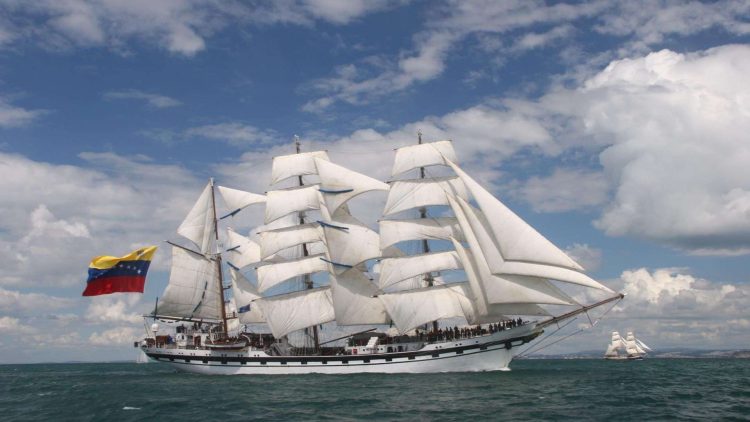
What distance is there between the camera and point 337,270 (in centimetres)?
6494

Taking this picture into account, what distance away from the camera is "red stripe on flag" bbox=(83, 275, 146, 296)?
62750 millimetres

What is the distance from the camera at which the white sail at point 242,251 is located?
3206 inches

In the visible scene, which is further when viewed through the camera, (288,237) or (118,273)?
(288,237)

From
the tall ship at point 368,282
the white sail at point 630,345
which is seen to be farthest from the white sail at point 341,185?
the white sail at point 630,345

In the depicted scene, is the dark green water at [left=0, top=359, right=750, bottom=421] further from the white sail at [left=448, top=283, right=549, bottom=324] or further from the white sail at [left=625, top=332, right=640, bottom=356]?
the white sail at [left=625, top=332, right=640, bottom=356]

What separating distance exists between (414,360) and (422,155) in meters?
22.0

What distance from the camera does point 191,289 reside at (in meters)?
71.8

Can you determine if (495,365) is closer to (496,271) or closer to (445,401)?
(496,271)

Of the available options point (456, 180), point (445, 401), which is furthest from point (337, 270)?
point (445, 401)

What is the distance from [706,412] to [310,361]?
37.3 metres

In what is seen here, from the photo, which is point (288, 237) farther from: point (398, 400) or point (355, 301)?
point (398, 400)

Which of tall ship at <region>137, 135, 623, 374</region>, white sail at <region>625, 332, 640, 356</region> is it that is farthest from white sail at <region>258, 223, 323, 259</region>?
white sail at <region>625, 332, 640, 356</region>

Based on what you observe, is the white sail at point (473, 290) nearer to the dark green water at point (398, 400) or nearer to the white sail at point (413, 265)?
the white sail at point (413, 265)

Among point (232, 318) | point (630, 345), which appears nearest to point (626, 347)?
point (630, 345)
